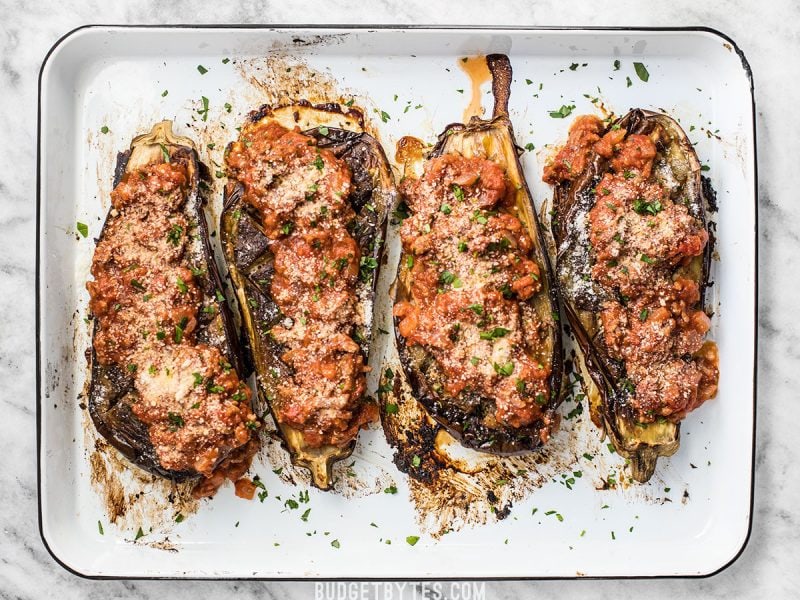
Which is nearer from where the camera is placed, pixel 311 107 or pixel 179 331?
pixel 179 331

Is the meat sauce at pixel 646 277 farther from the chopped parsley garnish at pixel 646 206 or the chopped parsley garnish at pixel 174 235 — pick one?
the chopped parsley garnish at pixel 174 235

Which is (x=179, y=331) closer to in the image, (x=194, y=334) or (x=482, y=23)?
(x=194, y=334)

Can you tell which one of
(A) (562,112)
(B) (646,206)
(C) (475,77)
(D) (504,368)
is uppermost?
(C) (475,77)

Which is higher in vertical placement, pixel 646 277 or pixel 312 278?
pixel 646 277

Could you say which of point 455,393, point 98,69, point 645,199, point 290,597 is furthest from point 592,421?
point 98,69

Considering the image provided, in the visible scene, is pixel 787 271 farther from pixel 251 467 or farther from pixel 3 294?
pixel 3 294

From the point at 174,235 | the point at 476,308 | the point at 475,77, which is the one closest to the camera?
the point at 476,308

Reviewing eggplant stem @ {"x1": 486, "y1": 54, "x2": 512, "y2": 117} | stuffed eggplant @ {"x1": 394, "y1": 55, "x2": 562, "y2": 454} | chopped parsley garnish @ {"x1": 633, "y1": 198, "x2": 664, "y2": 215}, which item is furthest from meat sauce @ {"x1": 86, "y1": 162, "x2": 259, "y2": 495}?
chopped parsley garnish @ {"x1": 633, "y1": 198, "x2": 664, "y2": 215}

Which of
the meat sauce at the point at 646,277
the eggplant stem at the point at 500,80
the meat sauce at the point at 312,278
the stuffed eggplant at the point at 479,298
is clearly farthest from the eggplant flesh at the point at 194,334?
the meat sauce at the point at 646,277

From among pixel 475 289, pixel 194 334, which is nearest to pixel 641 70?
pixel 475 289
